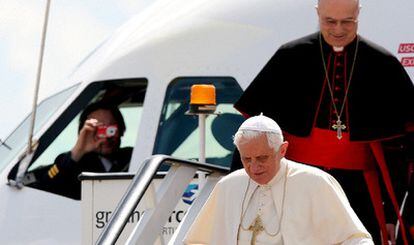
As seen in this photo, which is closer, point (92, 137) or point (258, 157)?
point (258, 157)

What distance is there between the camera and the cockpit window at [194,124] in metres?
10.7

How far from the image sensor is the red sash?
7.95m

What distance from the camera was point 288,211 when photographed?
6949mm

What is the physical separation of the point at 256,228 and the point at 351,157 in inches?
46.8

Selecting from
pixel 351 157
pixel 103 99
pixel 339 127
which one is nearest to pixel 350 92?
pixel 339 127

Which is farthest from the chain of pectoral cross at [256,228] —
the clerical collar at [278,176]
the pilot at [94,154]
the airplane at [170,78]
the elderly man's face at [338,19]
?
the pilot at [94,154]

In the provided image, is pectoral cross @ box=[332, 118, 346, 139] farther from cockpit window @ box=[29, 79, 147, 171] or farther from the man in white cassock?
cockpit window @ box=[29, 79, 147, 171]

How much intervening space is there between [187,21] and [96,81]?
0.78 meters

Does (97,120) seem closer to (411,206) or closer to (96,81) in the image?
(96,81)

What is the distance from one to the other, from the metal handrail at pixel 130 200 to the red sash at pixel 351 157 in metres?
0.91

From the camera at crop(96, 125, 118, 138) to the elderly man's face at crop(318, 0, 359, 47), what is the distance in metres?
3.38

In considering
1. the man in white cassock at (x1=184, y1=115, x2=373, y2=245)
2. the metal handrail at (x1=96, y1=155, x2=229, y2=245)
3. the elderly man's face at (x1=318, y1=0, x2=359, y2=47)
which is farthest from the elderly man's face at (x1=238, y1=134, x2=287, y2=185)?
the metal handrail at (x1=96, y1=155, x2=229, y2=245)

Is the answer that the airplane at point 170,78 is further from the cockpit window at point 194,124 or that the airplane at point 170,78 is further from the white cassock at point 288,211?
the white cassock at point 288,211

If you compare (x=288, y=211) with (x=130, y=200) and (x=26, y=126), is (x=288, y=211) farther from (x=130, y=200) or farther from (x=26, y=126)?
(x=26, y=126)
